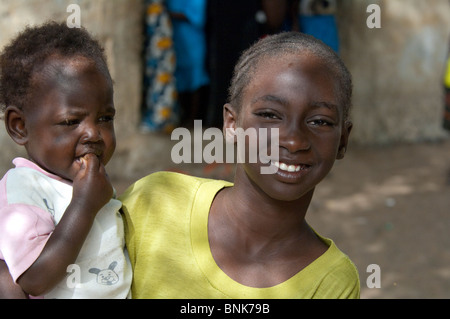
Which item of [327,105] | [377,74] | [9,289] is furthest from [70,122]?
[377,74]

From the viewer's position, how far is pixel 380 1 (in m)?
6.13

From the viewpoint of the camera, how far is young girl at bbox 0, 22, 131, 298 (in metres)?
1.46

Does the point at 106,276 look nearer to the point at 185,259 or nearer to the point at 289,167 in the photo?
the point at 185,259

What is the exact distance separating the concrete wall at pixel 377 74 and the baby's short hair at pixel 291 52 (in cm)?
349

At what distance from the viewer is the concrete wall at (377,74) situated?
5234mm

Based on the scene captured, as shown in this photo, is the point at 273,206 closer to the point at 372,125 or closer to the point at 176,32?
the point at 176,32

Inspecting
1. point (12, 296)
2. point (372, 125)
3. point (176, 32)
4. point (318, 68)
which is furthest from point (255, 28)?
point (12, 296)

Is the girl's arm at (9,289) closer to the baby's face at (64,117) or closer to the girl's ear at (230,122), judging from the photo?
the baby's face at (64,117)

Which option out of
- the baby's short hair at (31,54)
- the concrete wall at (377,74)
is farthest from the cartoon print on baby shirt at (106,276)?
the concrete wall at (377,74)

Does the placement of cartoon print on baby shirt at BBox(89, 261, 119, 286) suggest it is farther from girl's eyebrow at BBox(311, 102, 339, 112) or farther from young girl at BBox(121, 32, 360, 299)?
girl's eyebrow at BBox(311, 102, 339, 112)

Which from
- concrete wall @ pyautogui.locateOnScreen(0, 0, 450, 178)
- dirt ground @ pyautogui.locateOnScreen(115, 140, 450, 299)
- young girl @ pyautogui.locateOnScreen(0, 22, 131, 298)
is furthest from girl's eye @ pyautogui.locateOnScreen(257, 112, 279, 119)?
concrete wall @ pyautogui.locateOnScreen(0, 0, 450, 178)

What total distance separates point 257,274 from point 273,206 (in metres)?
0.19

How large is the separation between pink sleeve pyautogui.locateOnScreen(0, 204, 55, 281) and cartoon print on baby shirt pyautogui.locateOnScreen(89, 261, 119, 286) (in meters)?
0.19

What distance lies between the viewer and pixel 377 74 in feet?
20.9
